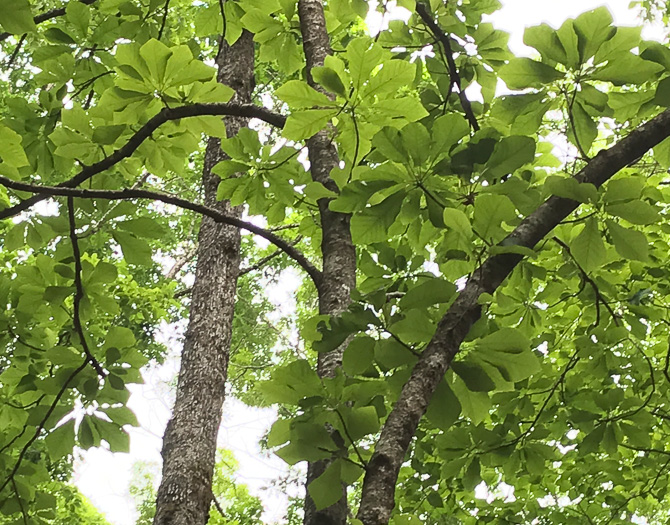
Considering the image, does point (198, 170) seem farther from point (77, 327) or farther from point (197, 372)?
point (77, 327)

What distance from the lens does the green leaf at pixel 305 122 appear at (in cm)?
122

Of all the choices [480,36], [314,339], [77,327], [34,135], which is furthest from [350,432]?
[34,135]

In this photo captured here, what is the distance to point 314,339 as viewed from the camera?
113cm

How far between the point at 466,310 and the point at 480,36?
105cm

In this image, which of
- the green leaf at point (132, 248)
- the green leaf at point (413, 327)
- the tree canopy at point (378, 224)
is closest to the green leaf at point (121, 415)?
the tree canopy at point (378, 224)

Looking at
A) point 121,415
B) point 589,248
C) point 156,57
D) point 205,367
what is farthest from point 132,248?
point 205,367

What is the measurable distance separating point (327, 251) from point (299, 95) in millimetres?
390

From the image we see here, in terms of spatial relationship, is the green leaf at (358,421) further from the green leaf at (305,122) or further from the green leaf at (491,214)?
the green leaf at (305,122)

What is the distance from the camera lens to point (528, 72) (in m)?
1.27

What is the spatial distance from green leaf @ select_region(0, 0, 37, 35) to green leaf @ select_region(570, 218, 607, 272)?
1.01 metres

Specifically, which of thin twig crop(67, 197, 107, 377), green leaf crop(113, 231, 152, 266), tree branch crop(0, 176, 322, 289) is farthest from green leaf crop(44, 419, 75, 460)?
tree branch crop(0, 176, 322, 289)

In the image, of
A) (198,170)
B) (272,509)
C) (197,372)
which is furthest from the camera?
(272,509)

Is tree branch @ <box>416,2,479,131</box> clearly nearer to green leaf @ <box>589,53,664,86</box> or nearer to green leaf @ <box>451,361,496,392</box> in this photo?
green leaf @ <box>589,53,664,86</box>

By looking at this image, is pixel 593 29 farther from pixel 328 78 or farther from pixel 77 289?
pixel 77 289
